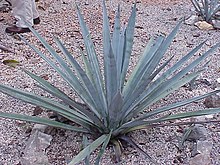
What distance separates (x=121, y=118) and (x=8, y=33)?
205cm

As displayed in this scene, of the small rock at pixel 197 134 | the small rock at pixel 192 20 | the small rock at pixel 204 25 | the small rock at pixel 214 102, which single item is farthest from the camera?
the small rock at pixel 192 20

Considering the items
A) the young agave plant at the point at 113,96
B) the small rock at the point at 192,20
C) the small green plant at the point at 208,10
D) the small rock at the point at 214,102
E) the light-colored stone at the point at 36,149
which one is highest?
the young agave plant at the point at 113,96

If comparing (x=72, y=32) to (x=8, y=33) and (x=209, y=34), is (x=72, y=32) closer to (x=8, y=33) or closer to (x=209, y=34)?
(x=8, y=33)

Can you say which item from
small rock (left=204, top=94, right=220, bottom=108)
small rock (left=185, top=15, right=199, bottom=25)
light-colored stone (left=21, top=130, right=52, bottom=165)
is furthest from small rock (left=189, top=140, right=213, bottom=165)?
small rock (left=185, top=15, right=199, bottom=25)

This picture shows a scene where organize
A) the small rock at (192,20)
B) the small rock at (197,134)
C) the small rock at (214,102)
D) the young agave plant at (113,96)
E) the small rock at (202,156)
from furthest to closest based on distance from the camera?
1. the small rock at (192,20)
2. the small rock at (214,102)
3. the small rock at (197,134)
4. the small rock at (202,156)
5. the young agave plant at (113,96)

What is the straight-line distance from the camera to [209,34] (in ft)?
13.3

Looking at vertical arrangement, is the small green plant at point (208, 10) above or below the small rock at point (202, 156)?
below

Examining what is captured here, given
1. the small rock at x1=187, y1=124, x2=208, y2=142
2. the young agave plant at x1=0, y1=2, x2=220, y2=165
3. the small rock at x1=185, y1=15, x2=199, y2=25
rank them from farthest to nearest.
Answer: the small rock at x1=185, y1=15, x2=199, y2=25 → the small rock at x1=187, y1=124, x2=208, y2=142 → the young agave plant at x1=0, y1=2, x2=220, y2=165

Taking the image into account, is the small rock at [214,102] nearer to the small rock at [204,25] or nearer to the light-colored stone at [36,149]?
the light-colored stone at [36,149]

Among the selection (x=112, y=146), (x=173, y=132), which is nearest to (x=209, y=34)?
(x=173, y=132)

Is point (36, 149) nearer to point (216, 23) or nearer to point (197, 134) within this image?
point (197, 134)

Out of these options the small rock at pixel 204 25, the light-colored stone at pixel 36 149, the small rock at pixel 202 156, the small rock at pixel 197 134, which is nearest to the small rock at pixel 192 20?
the small rock at pixel 204 25

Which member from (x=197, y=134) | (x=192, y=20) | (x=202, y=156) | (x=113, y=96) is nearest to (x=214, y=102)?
(x=197, y=134)

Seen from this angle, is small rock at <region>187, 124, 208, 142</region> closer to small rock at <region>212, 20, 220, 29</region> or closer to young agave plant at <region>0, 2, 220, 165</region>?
young agave plant at <region>0, 2, 220, 165</region>
